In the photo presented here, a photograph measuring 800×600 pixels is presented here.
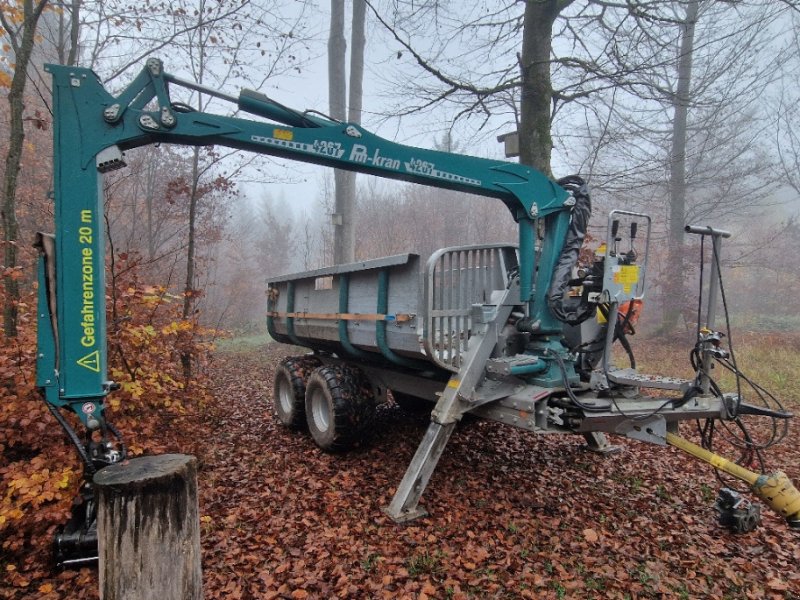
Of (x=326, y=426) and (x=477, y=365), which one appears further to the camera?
(x=326, y=426)

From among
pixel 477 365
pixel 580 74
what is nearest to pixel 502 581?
pixel 477 365

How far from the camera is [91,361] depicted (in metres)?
2.78

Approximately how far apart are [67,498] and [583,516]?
397 centimetres

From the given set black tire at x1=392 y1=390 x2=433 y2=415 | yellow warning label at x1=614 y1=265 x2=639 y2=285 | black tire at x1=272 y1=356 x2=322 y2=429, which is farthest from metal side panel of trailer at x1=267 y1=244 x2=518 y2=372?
black tire at x1=392 y1=390 x2=433 y2=415

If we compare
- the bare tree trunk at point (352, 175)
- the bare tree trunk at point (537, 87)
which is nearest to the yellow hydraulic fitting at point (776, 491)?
the bare tree trunk at point (537, 87)

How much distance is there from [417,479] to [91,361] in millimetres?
2471

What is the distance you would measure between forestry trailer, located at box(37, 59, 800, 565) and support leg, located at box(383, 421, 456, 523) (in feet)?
0.04

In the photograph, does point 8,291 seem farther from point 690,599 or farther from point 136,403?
point 690,599

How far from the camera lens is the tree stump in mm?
2117

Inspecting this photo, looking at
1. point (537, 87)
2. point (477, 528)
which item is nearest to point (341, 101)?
point (537, 87)

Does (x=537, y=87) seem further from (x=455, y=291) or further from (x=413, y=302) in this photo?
(x=413, y=302)

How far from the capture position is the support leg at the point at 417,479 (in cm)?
376

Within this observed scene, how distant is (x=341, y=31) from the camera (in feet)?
40.2

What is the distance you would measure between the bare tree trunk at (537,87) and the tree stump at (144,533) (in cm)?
654
